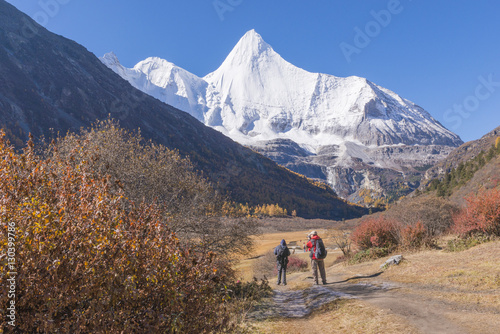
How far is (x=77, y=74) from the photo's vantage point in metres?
197

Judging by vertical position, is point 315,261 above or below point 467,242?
above

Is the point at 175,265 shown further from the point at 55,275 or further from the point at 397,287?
the point at 397,287

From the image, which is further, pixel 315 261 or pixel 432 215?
pixel 432 215

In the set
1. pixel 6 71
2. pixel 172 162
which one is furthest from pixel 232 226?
pixel 6 71

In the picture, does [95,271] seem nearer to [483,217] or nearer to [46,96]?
[483,217]

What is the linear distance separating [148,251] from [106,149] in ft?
59.5

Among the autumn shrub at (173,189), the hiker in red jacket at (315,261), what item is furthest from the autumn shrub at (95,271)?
the autumn shrub at (173,189)

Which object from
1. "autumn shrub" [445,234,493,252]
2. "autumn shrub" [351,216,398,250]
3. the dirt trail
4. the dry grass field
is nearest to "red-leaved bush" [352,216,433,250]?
"autumn shrub" [351,216,398,250]

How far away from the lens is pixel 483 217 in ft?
51.9

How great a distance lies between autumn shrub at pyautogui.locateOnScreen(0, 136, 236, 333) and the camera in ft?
11.8

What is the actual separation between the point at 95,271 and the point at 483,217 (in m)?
18.2

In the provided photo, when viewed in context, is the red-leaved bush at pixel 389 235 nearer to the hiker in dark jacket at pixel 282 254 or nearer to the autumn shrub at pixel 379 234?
the autumn shrub at pixel 379 234
